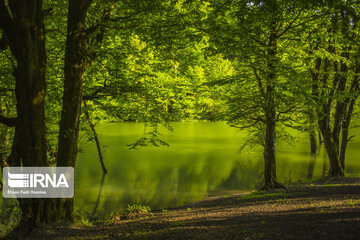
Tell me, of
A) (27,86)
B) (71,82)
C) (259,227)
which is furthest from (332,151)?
(27,86)

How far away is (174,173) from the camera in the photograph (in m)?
24.1

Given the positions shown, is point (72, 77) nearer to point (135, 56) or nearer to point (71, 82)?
point (71, 82)

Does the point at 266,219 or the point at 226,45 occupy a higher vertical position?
the point at 226,45

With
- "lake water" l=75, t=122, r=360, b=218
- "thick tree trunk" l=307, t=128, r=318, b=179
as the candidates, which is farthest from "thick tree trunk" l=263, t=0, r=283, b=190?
"thick tree trunk" l=307, t=128, r=318, b=179

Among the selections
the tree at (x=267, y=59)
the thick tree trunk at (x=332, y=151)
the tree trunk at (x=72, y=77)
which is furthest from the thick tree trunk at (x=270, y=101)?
the tree trunk at (x=72, y=77)

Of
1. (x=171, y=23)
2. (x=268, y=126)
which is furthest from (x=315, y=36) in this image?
(x=171, y=23)

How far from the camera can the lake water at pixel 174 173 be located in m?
17.9

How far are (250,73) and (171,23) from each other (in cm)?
557

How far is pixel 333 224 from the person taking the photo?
5.82m

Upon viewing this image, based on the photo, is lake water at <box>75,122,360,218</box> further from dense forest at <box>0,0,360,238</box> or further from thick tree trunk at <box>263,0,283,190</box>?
thick tree trunk at <box>263,0,283,190</box>

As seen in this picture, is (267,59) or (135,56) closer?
(267,59)

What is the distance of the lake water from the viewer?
17.9 m

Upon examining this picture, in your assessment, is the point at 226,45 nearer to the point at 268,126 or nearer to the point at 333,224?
the point at 268,126

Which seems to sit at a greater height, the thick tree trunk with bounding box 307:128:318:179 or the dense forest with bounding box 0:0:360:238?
the dense forest with bounding box 0:0:360:238
